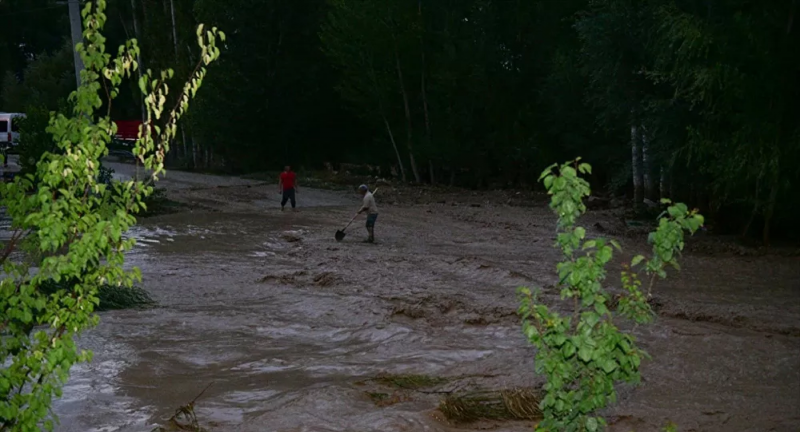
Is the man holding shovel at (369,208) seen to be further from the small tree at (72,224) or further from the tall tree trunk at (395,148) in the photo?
the tall tree trunk at (395,148)

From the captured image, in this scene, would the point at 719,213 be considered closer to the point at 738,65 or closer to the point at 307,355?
the point at 738,65

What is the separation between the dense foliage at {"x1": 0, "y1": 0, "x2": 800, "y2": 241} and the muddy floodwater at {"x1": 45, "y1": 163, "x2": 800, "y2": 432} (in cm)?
269

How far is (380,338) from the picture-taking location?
1366 centimetres

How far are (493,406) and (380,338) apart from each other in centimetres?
390

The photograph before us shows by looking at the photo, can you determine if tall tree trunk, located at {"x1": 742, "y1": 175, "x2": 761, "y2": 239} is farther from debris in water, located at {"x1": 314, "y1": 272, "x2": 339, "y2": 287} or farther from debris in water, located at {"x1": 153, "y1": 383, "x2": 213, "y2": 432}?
debris in water, located at {"x1": 153, "y1": 383, "x2": 213, "y2": 432}

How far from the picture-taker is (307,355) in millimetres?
12641

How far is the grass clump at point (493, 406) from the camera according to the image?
31.6 feet

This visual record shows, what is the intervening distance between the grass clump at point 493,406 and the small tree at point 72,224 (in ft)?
15.4

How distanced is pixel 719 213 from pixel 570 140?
1023 cm

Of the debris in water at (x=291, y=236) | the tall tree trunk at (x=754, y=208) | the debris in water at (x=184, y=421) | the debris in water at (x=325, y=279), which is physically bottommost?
the debris in water at (x=184, y=421)

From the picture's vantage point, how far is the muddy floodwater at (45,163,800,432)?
1001 centimetres

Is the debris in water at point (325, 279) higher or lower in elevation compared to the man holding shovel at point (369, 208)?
lower

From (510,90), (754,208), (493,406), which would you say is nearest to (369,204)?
(754,208)

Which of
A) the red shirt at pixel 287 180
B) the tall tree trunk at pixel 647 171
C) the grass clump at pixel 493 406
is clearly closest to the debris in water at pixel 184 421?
the grass clump at pixel 493 406
